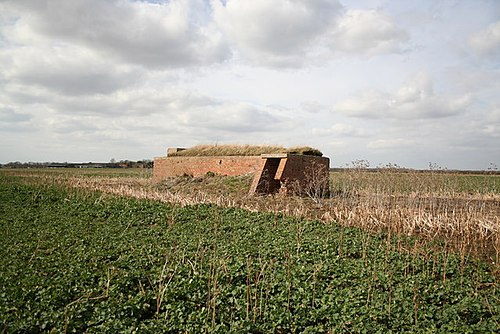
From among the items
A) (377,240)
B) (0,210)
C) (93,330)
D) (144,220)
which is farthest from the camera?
(0,210)

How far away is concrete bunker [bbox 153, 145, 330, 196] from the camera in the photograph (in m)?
15.4

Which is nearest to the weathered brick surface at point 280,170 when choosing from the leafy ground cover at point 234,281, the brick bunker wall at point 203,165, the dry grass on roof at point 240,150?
the brick bunker wall at point 203,165

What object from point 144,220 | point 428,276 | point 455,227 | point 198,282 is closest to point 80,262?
point 198,282

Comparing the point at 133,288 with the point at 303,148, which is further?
the point at 303,148

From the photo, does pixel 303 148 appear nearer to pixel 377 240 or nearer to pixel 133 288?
pixel 377 240

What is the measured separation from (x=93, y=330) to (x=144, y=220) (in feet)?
18.4

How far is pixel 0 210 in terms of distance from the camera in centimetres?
1070

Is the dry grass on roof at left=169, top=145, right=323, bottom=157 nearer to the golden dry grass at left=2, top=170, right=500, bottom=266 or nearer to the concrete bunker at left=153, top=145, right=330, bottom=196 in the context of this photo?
the concrete bunker at left=153, top=145, right=330, bottom=196

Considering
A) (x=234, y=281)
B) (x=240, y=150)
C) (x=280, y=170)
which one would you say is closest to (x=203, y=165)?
(x=240, y=150)

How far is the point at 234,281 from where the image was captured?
571cm

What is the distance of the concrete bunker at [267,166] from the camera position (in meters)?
15.4

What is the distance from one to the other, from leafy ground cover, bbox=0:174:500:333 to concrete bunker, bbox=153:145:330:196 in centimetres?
616

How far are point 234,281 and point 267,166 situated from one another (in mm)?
10001

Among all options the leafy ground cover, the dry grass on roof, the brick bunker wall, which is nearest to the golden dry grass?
the brick bunker wall
